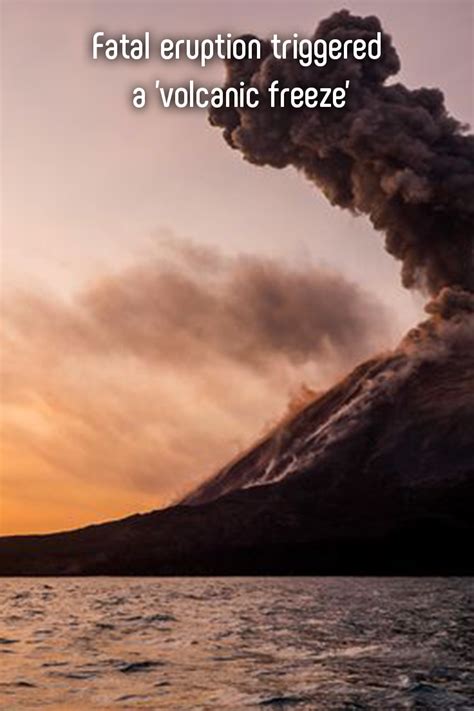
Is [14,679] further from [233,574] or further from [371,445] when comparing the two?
[371,445]

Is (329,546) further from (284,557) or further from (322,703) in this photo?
(322,703)

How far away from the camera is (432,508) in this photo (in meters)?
191

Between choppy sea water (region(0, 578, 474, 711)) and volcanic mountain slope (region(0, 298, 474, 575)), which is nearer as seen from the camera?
choppy sea water (region(0, 578, 474, 711))

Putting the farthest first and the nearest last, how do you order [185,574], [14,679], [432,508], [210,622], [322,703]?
[432,508]
[185,574]
[210,622]
[14,679]
[322,703]

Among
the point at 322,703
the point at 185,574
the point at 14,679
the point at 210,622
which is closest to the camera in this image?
the point at 322,703

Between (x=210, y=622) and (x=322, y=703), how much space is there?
23.8 meters

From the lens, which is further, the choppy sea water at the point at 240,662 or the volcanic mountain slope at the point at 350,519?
the volcanic mountain slope at the point at 350,519

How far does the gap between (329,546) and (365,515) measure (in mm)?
14437

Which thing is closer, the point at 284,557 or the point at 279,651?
the point at 279,651

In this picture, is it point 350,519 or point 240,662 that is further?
point 350,519

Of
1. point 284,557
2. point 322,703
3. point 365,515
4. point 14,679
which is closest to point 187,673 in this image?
point 14,679

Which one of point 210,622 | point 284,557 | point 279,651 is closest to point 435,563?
point 284,557

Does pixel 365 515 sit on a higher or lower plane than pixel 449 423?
lower

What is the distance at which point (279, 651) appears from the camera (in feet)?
97.0
